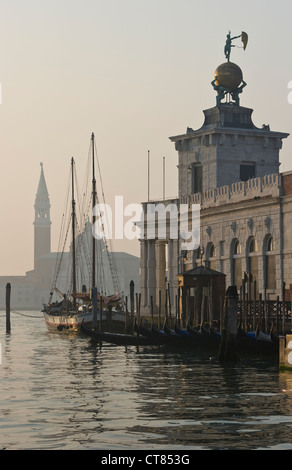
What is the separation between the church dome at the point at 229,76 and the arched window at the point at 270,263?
1785 centimetres

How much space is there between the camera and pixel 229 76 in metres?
78.7

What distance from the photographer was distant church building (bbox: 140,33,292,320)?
6378 centimetres

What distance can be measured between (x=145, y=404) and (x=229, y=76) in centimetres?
5165

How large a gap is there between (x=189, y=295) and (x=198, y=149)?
2123 centimetres

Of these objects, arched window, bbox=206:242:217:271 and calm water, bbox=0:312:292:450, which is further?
arched window, bbox=206:242:217:271

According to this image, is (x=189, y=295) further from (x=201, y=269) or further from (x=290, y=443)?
(x=290, y=443)

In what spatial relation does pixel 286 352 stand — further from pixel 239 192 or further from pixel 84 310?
pixel 84 310

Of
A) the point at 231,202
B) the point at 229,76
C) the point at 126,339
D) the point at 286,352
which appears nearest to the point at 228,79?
the point at 229,76

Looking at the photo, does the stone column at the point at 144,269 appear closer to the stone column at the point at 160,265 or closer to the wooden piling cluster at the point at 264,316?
the stone column at the point at 160,265

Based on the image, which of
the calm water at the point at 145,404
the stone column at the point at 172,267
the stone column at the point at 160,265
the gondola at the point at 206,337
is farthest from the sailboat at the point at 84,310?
the calm water at the point at 145,404

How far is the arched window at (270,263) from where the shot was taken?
63.9 metres

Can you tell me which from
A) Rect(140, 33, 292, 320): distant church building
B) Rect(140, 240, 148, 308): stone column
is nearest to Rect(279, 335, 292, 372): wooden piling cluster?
Rect(140, 33, 292, 320): distant church building

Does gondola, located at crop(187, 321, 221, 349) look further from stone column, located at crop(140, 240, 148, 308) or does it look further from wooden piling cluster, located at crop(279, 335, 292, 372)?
stone column, located at crop(140, 240, 148, 308)

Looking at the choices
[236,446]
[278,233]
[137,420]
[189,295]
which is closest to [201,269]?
[189,295]
